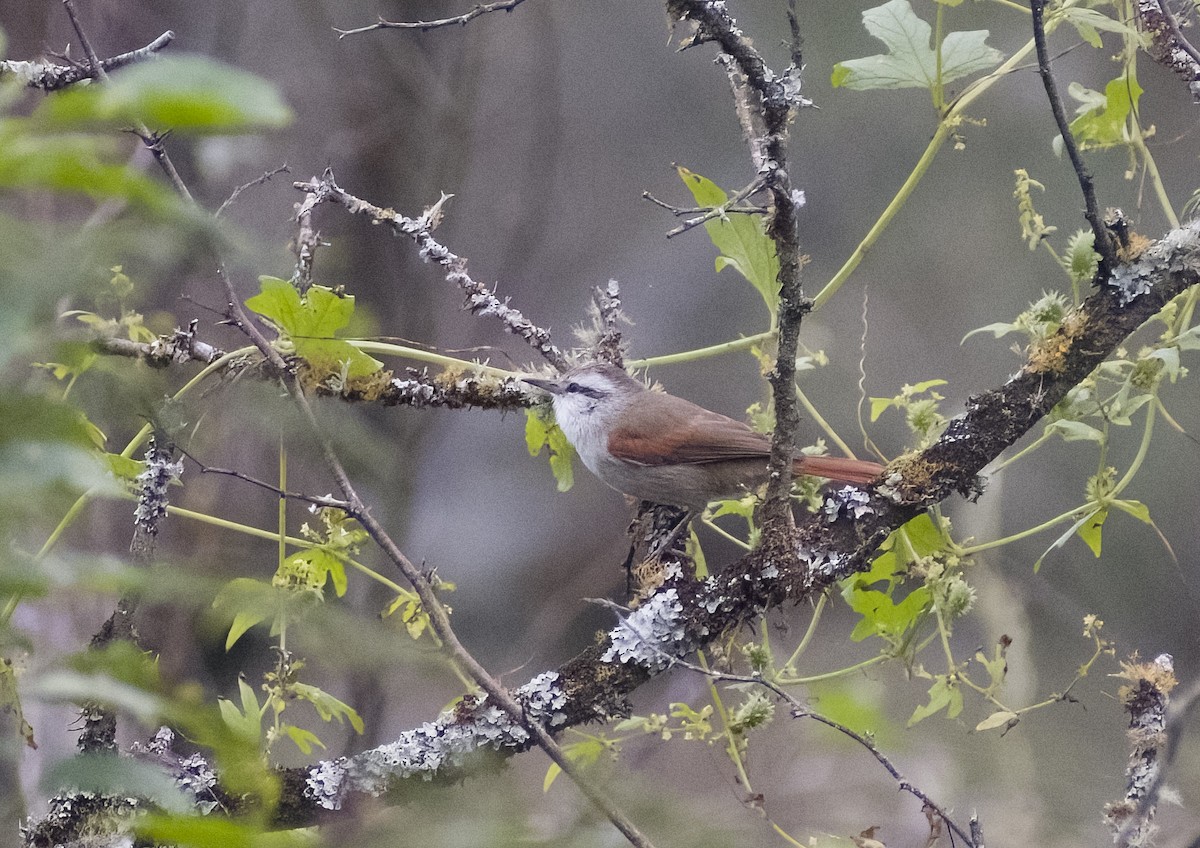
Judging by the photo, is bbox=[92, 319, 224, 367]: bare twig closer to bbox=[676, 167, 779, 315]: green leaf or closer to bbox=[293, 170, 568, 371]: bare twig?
bbox=[293, 170, 568, 371]: bare twig

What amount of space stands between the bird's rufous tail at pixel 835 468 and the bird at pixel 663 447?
333mm

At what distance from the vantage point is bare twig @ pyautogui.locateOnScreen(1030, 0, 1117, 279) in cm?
139

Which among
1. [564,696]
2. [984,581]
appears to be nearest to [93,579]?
[564,696]

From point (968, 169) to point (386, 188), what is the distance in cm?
294

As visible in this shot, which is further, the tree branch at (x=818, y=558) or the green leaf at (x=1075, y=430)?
the green leaf at (x=1075, y=430)

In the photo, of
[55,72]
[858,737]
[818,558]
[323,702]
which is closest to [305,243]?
[55,72]

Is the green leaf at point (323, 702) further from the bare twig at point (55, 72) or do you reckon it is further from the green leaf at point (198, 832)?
the green leaf at point (198, 832)

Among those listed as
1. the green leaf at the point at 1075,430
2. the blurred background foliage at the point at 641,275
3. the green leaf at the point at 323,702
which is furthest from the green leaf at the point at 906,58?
the blurred background foliage at the point at 641,275

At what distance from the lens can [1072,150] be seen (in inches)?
59.9

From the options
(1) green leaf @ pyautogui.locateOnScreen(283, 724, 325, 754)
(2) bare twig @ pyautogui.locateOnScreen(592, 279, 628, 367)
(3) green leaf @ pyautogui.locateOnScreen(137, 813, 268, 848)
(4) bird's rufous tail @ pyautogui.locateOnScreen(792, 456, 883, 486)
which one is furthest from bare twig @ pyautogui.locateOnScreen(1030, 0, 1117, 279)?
(1) green leaf @ pyautogui.locateOnScreen(283, 724, 325, 754)

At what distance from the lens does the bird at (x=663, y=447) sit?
2.45 metres

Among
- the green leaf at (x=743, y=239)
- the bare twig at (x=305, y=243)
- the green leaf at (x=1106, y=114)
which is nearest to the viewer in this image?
the bare twig at (x=305, y=243)

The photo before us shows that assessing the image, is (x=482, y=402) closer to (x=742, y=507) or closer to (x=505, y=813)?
(x=742, y=507)

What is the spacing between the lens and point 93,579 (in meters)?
0.44
